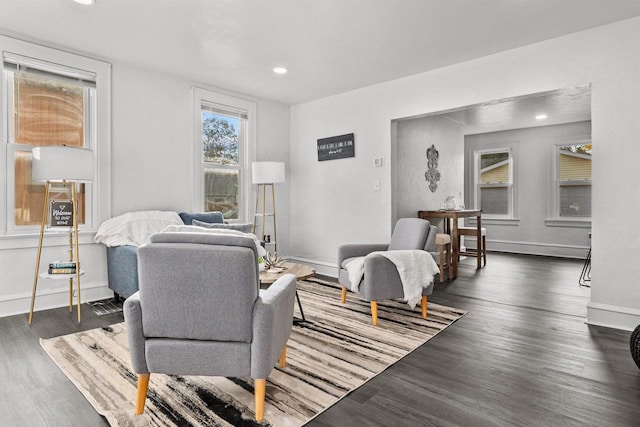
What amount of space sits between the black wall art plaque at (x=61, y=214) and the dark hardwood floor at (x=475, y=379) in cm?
84

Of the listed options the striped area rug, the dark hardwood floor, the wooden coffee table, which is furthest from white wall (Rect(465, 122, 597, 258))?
the wooden coffee table

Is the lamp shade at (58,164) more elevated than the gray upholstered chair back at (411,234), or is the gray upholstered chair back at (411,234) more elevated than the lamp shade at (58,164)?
the lamp shade at (58,164)

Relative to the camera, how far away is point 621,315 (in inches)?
118

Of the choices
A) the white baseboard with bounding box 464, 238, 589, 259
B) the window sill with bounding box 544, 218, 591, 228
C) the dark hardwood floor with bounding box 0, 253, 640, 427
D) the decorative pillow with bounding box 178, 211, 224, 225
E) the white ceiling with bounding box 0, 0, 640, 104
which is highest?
the white ceiling with bounding box 0, 0, 640, 104

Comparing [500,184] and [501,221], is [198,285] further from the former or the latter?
[500,184]

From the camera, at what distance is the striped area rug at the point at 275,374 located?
1790 mm

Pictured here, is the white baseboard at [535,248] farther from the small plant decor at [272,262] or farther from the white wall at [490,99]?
the small plant decor at [272,262]

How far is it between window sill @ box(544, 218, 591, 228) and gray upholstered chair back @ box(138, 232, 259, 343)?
23.0ft

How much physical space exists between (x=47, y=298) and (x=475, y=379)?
3.83 metres

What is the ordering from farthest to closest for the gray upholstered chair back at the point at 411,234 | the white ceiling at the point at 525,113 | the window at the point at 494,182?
1. the window at the point at 494,182
2. the white ceiling at the point at 525,113
3. the gray upholstered chair back at the point at 411,234

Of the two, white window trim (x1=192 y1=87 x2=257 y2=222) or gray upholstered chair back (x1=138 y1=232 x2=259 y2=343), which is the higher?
white window trim (x1=192 y1=87 x2=257 y2=222)

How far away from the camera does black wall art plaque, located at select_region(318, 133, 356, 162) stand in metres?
4.90

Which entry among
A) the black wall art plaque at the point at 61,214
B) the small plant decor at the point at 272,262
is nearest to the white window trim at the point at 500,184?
the small plant decor at the point at 272,262

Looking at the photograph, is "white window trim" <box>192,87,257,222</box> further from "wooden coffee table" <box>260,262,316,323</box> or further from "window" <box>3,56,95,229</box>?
"wooden coffee table" <box>260,262,316,323</box>
